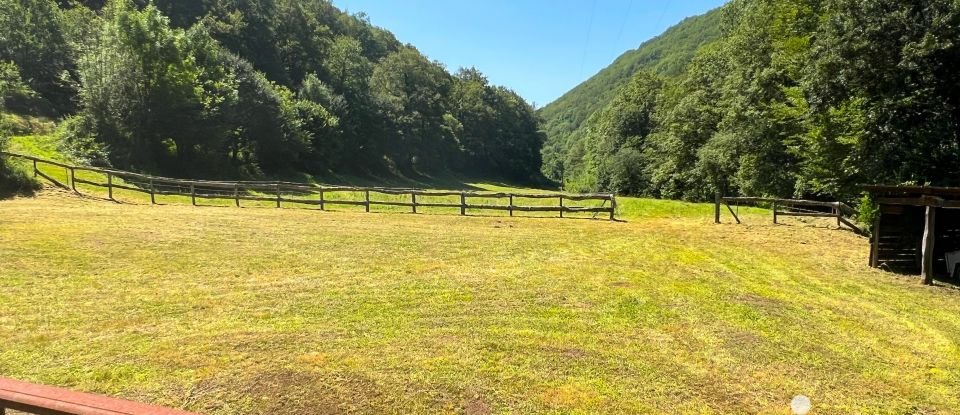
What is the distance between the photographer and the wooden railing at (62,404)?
8.06 feet

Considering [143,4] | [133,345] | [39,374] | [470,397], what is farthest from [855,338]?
[143,4]

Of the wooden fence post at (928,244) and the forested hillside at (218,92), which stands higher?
the forested hillside at (218,92)

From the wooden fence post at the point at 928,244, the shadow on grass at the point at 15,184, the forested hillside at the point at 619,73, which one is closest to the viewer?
the wooden fence post at the point at 928,244

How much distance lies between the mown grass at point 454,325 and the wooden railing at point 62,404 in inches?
98.5

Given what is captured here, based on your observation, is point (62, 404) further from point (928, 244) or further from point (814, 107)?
point (814, 107)

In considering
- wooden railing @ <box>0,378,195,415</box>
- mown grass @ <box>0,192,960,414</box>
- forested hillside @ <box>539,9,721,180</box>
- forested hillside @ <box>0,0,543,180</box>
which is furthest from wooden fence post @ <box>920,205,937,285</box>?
forested hillside @ <box>539,9,721,180</box>

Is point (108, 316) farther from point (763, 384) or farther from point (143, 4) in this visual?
point (143, 4)

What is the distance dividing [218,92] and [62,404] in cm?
4440

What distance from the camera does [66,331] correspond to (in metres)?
6.59

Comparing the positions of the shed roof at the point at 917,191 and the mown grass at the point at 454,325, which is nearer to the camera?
the mown grass at the point at 454,325

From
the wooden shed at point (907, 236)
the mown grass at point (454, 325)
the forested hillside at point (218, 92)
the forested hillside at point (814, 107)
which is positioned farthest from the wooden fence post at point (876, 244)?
the forested hillside at point (218, 92)

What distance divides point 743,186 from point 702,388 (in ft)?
104

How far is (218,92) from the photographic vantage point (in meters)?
41.5

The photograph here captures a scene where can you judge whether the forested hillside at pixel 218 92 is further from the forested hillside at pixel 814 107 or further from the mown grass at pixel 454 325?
the forested hillside at pixel 814 107
